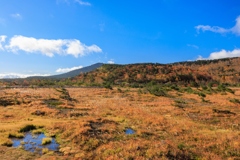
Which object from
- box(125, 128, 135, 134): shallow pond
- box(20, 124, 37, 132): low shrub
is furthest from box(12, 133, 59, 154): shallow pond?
box(125, 128, 135, 134): shallow pond

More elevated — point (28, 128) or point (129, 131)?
point (28, 128)

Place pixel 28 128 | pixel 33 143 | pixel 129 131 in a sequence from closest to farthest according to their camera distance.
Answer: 1. pixel 33 143
2. pixel 129 131
3. pixel 28 128

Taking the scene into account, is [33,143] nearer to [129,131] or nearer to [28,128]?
[28,128]

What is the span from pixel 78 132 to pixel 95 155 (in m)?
A: 5.45

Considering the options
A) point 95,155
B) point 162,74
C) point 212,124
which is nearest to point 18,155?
point 95,155

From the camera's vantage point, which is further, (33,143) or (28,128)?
(28,128)

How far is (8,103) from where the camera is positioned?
138ft

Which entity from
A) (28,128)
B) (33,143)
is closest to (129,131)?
(33,143)

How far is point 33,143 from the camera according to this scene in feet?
60.0

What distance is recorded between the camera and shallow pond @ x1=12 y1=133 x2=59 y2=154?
16922 millimetres

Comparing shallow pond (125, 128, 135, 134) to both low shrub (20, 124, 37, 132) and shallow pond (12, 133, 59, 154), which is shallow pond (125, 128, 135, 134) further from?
low shrub (20, 124, 37, 132)

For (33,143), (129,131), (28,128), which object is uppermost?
(28,128)

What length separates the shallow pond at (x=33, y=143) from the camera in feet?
55.5

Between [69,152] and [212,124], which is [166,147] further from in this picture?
[212,124]
